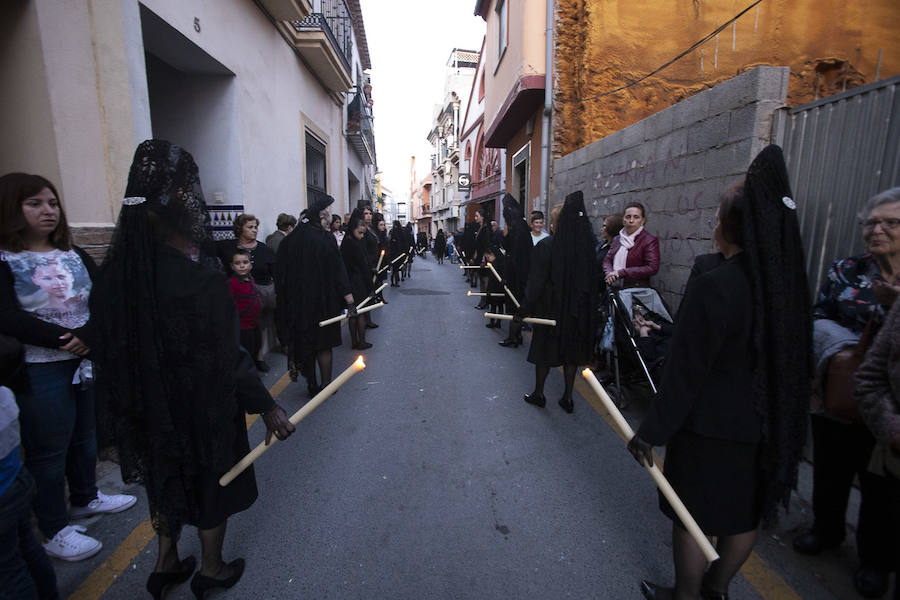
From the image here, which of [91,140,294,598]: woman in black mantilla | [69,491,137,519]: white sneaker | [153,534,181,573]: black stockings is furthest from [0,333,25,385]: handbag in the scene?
[69,491,137,519]: white sneaker

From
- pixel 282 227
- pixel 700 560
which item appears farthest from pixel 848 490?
pixel 282 227

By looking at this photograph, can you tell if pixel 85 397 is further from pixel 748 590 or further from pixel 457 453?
pixel 748 590

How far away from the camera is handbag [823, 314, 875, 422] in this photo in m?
2.07

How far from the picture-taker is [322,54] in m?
9.44

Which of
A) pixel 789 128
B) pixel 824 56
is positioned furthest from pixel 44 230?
pixel 824 56

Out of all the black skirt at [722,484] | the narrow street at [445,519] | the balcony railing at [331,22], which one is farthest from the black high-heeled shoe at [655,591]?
the balcony railing at [331,22]

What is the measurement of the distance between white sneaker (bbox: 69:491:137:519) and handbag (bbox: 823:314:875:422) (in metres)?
4.05

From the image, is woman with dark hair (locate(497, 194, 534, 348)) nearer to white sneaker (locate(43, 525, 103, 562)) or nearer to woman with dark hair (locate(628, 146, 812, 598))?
woman with dark hair (locate(628, 146, 812, 598))

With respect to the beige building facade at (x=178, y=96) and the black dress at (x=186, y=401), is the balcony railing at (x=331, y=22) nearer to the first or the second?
the beige building facade at (x=178, y=96)

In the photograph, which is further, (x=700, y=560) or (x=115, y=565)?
(x=115, y=565)

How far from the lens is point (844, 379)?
6.98 feet

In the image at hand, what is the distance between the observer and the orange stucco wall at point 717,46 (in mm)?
8781

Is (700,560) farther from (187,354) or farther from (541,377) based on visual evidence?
(541,377)

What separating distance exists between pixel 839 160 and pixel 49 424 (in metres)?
5.23
